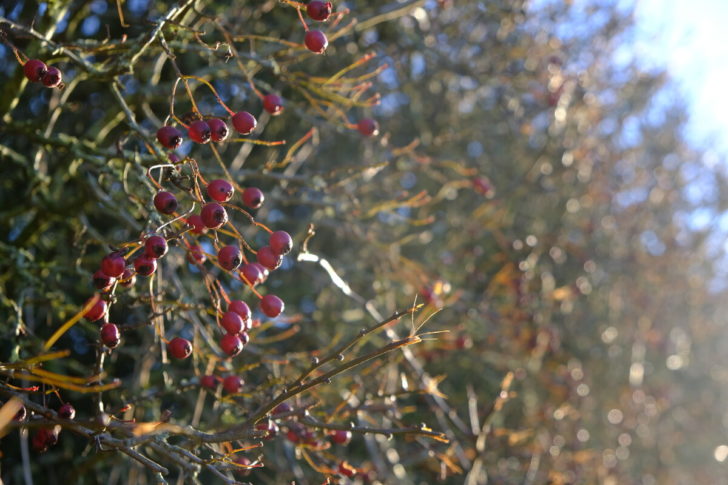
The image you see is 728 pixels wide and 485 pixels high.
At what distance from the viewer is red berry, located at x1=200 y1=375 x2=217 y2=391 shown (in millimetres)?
2137

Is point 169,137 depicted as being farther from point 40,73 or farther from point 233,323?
point 233,323

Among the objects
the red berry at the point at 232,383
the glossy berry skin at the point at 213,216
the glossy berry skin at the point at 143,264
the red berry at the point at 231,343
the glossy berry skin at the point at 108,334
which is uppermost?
the glossy berry skin at the point at 213,216

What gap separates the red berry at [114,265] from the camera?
5.06ft

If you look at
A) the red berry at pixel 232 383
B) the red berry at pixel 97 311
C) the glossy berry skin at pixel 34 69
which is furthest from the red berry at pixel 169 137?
the red berry at pixel 232 383

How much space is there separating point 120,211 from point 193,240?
364 millimetres

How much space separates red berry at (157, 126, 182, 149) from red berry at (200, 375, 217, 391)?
0.78 m

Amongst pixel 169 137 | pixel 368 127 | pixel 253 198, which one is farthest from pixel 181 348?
pixel 368 127

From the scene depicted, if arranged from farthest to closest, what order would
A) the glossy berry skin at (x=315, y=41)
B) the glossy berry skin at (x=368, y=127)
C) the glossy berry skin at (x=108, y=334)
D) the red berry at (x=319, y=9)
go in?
the glossy berry skin at (x=368, y=127)
the glossy berry skin at (x=315, y=41)
the red berry at (x=319, y=9)
the glossy berry skin at (x=108, y=334)

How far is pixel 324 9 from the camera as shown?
192 cm

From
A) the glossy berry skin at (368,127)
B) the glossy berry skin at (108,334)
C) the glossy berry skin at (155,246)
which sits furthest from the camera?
the glossy berry skin at (368,127)

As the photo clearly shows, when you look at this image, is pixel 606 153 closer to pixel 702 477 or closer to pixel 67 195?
pixel 702 477

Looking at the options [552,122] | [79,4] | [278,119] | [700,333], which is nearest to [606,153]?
[552,122]

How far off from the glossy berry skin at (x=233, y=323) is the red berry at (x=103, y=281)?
0.30 m

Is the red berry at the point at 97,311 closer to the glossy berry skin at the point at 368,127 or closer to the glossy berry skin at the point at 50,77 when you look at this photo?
the glossy berry skin at the point at 50,77
